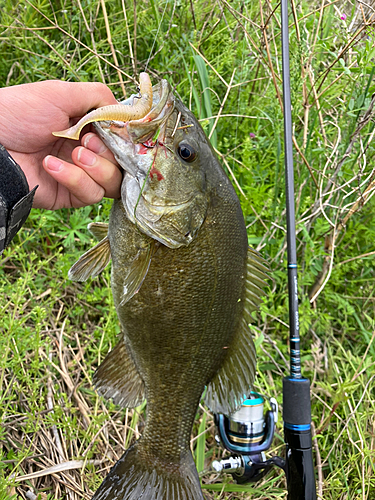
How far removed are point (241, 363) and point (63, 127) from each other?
1191 millimetres

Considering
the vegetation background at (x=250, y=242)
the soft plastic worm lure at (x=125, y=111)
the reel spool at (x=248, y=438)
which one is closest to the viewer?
the soft plastic worm lure at (x=125, y=111)

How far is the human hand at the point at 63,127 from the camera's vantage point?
160cm

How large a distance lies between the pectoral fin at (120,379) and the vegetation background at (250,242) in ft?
1.27

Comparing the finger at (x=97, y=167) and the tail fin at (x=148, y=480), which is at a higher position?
the finger at (x=97, y=167)

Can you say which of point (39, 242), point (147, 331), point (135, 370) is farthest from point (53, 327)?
point (147, 331)

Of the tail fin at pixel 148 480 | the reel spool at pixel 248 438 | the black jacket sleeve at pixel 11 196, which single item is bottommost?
the reel spool at pixel 248 438

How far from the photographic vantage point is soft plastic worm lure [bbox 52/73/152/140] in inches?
53.6

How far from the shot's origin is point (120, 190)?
168 centimetres

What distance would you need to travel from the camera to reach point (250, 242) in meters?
2.89

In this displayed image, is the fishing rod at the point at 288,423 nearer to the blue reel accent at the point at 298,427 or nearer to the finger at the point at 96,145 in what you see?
the blue reel accent at the point at 298,427

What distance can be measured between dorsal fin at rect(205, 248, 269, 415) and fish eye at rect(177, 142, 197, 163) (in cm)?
45

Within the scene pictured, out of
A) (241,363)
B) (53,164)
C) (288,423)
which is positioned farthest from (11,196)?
(288,423)

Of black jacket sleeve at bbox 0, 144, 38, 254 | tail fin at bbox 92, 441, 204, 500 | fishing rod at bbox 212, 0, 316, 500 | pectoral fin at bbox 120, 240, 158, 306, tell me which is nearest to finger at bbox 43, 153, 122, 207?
black jacket sleeve at bbox 0, 144, 38, 254

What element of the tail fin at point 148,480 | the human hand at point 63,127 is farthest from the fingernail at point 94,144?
the tail fin at point 148,480
